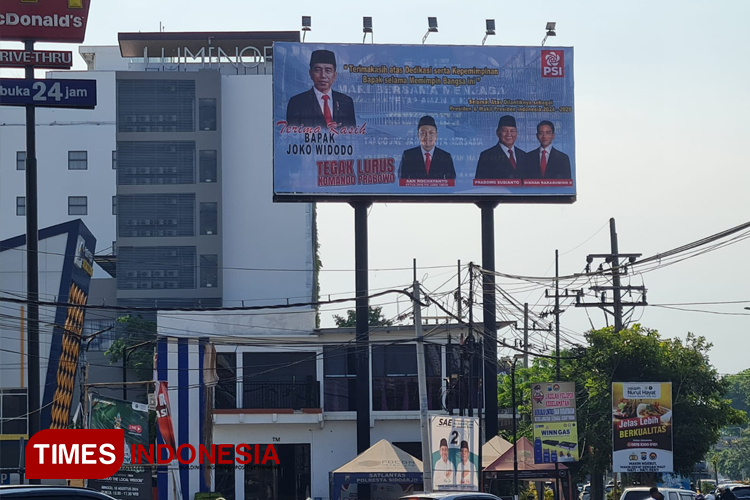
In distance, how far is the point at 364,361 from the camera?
4197cm

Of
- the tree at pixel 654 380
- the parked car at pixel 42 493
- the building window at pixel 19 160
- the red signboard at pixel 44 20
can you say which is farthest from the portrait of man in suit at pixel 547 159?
the building window at pixel 19 160

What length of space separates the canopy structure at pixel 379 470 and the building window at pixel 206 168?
1538 inches

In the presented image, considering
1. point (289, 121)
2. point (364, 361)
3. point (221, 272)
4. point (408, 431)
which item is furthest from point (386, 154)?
point (221, 272)

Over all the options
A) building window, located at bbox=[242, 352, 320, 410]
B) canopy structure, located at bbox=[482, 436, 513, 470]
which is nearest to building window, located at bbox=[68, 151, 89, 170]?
building window, located at bbox=[242, 352, 320, 410]

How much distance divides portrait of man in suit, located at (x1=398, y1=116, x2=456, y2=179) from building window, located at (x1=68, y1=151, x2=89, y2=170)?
4404 cm

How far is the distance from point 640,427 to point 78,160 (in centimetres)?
5481

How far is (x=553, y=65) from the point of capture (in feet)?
138

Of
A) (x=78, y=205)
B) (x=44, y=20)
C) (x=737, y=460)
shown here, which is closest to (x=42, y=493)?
(x=44, y=20)

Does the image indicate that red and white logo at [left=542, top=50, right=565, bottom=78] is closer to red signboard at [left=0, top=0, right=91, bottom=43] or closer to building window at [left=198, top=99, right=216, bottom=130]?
red signboard at [left=0, top=0, right=91, bottom=43]

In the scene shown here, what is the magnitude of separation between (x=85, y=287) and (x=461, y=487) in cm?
1741

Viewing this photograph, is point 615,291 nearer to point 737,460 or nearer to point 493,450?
point 493,450

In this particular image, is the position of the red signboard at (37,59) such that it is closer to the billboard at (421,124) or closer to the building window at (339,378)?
the billboard at (421,124)

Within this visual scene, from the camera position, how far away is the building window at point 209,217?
69.2 metres

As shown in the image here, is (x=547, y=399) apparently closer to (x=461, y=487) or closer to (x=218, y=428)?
(x=461, y=487)
